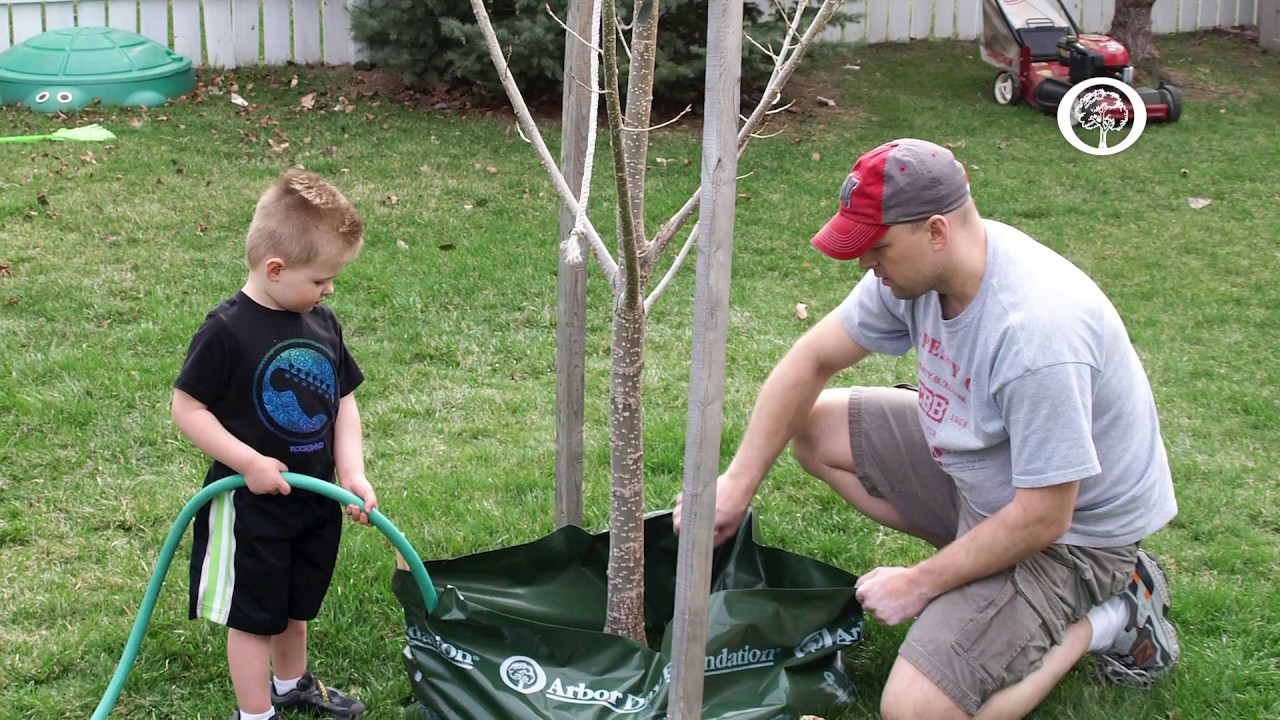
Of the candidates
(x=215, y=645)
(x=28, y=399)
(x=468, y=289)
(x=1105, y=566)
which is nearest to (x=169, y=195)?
(x=468, y=289)

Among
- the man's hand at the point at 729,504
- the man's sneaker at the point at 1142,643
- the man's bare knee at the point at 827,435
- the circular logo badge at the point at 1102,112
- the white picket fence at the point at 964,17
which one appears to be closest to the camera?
the man's sneaker at the point at 1142,643

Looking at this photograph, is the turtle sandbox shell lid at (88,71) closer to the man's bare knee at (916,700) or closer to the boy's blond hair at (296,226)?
the boy's blond hair at (296,226)

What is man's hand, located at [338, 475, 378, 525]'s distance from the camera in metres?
2.37

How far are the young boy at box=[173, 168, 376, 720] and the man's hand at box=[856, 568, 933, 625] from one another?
1028mm

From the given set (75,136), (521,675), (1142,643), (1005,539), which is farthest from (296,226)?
(75,136)

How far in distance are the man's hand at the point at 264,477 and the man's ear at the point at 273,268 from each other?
34cm

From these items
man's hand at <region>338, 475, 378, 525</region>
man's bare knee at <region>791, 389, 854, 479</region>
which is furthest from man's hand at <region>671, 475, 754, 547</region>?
man's hand at <region>338, 475, 378, 525</region>

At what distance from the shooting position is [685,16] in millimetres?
8141

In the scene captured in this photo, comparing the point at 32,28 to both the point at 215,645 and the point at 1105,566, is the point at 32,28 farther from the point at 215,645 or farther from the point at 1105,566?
the point at 1105,566

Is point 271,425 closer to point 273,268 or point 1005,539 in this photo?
point 273,268

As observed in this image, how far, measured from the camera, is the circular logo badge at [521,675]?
2.44 meters

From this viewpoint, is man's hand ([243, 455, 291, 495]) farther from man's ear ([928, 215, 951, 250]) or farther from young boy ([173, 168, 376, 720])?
man's ear ([928, 215, 951, 250])

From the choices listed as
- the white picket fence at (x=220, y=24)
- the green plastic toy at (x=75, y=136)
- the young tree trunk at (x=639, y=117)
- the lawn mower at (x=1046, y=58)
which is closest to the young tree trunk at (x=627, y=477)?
the young tree trunk at (x=639, y=117)

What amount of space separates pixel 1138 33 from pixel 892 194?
28.4 feet
